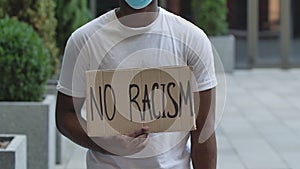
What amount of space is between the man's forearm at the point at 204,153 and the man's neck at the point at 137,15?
43 centimetres

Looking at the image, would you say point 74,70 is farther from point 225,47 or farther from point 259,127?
point 225,47

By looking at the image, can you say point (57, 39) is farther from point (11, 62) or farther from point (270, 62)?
point (270, 62)

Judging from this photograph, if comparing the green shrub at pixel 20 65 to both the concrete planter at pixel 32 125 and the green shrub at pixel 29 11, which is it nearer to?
the concrete planter at pixel 32 125

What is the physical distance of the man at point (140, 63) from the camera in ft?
7.48

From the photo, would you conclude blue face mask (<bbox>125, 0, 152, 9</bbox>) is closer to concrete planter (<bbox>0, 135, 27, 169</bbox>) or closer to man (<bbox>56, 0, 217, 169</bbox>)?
man (<bbox>56, 0, 217, 169</bbox>)

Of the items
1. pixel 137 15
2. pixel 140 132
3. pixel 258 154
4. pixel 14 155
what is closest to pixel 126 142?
pixel 140 132

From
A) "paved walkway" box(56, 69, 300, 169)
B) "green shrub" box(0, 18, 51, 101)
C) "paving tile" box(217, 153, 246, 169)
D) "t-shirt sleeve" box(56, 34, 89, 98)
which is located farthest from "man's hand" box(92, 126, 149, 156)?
"paving tile" box(217, 153, 246, 169)

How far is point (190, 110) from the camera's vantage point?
2236 mm

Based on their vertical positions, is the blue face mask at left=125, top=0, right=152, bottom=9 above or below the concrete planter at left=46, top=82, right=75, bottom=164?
above

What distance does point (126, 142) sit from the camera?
86.8 inches

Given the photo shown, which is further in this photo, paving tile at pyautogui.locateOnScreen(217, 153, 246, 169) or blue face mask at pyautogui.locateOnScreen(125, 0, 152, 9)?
paving tile at pyautogui.locateOnScreen(217, 153, 246, 169)

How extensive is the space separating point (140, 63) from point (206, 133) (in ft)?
1.08

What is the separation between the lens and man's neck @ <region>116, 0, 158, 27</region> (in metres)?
2.26

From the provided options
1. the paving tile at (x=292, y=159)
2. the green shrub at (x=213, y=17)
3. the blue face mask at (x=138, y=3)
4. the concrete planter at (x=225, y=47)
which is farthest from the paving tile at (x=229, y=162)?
the green shrub at (x=213, y=17)
